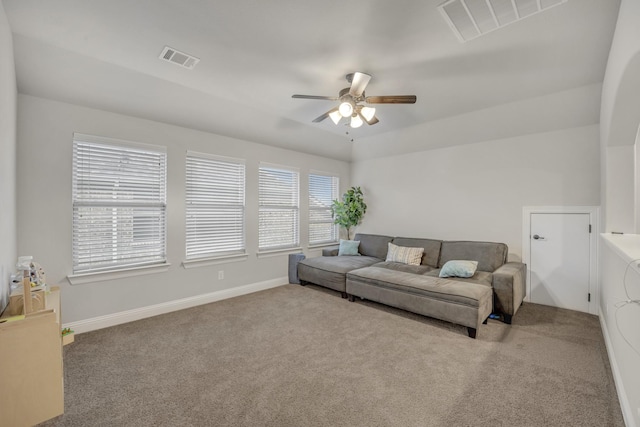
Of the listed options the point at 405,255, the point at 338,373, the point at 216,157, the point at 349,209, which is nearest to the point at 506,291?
the point at 405,255

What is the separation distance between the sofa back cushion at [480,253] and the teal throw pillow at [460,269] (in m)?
0.31

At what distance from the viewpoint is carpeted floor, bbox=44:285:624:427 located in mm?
1829

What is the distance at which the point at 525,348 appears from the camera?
268 centimetres

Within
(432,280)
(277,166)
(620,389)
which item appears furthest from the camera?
(277,166)

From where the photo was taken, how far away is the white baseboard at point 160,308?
10.0 feet

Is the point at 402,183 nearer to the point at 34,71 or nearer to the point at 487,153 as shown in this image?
the point at 487,153

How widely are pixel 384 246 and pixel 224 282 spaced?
2.84 meters

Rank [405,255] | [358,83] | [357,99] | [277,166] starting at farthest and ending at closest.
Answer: [277,166] < [405,255] < [357,99] < [358,83]

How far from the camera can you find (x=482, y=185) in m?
4.39

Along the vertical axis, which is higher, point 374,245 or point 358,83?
point 358,83

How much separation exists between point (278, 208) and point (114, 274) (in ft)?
8.26

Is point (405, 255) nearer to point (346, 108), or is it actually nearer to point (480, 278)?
point (480, 278)

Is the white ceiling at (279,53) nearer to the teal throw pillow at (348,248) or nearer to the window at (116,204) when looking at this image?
the window at (116,204)

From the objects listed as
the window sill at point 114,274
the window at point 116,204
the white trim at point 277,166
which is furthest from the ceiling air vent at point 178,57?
the window sill at point 114,274
